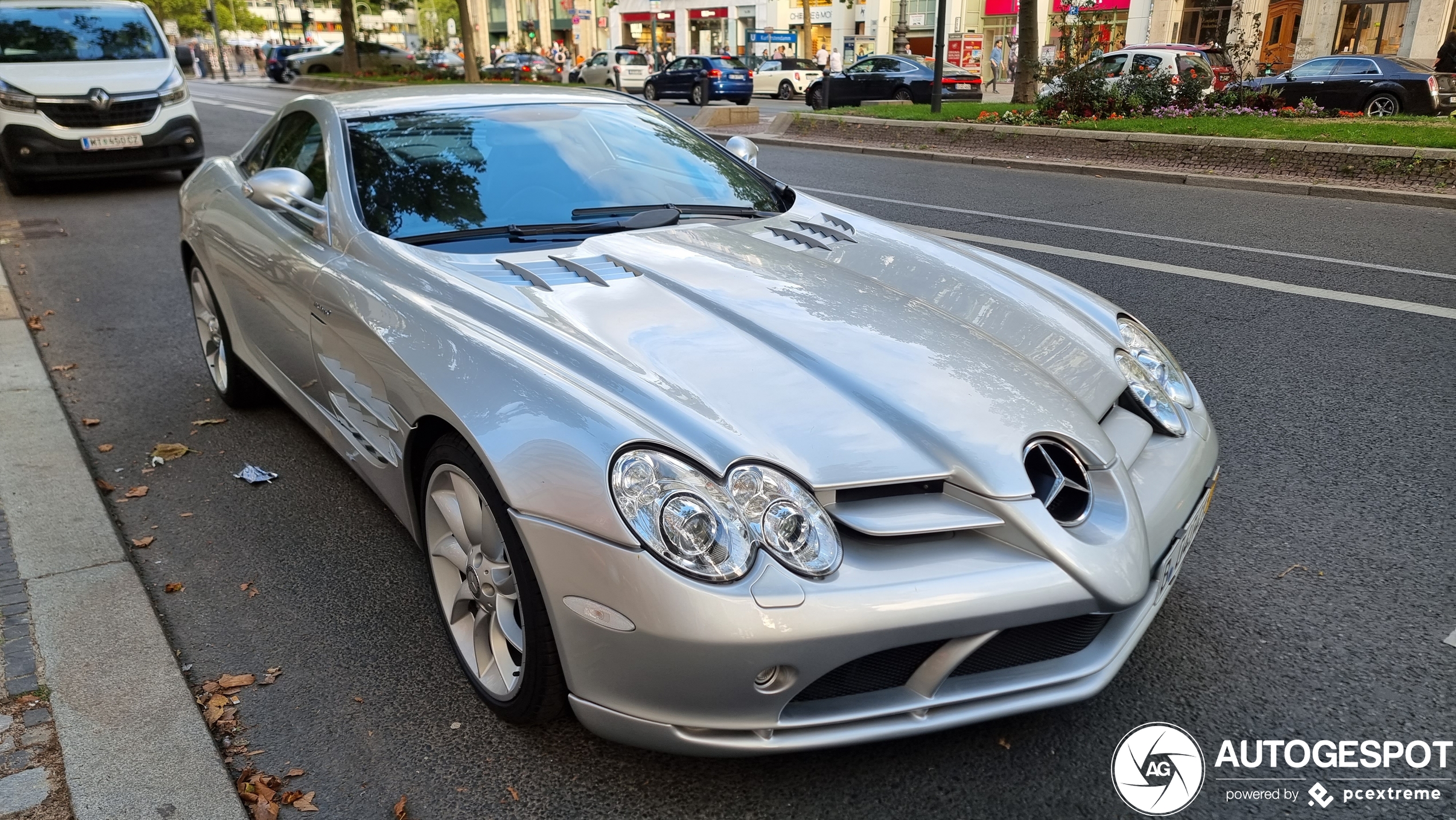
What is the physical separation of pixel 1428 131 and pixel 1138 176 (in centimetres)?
315

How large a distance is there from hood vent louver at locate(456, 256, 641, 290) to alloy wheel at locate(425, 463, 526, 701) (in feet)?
2.05

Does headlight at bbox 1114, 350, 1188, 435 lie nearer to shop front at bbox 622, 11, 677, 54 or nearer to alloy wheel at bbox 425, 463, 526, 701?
alloy wheel at bbox 425, 463, 526, 701

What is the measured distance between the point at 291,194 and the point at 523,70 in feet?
105

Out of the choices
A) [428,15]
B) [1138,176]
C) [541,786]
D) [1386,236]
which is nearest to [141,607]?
[541,786]

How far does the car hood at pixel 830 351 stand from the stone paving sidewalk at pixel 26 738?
1417 mm

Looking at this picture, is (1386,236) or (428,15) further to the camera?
(428,15)

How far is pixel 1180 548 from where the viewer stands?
7.96ft

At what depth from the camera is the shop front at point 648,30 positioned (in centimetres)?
5747

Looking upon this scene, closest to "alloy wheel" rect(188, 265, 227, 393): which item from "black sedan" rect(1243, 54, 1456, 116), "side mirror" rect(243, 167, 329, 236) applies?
"side mirror" rect(243, 167, 329, 236)

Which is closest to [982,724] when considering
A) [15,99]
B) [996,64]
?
[15,99]

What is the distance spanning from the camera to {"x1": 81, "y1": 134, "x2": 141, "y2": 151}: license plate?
10703mm

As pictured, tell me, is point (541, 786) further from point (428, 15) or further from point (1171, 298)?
point (428, 15)

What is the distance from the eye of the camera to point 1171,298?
6219mm

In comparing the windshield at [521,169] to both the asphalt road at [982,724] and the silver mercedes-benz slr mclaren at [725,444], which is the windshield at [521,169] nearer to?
the silver mercedes-benz slr mclaren at [725,444]
